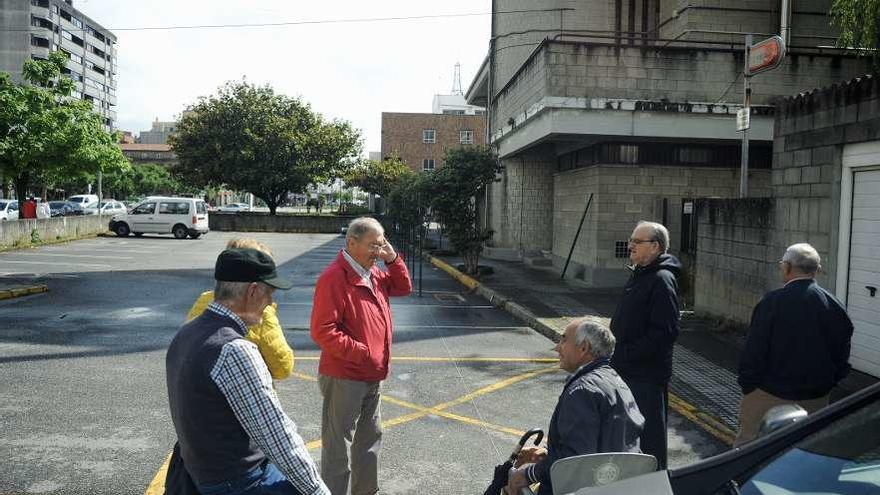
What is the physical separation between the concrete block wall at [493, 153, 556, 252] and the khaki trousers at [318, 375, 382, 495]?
1720cm

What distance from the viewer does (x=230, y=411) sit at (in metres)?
2.57

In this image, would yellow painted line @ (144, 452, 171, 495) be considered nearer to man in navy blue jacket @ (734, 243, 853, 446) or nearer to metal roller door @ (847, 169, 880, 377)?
man in navy blue jacket @ (734, 243, 853, 446)

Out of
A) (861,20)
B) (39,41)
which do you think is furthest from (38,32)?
(861,20)

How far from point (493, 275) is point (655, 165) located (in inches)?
190

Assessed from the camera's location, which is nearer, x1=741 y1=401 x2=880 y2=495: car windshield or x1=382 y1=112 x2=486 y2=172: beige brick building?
x1=741 y1=401 x2=880 y2=495: car windshield

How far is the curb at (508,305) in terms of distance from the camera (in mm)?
10730

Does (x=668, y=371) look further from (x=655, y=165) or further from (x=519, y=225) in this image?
(x=519, y=225)

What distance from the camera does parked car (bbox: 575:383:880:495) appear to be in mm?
2221

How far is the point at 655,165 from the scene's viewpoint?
1566cm

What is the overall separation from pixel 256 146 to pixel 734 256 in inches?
1441

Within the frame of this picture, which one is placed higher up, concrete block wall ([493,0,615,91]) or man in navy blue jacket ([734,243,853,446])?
concrete block wall ([493,0,615,91])

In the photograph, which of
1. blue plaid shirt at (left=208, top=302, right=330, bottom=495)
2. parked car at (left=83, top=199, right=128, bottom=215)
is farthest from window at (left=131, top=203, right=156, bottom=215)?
blue plaid shirt at (left=208, top=302, right=330, bottom=495)

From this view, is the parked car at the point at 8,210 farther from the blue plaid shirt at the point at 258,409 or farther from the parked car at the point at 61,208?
the blue plaid shirt at the point at 258,409

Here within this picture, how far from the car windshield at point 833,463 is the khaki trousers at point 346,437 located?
8.38ft
